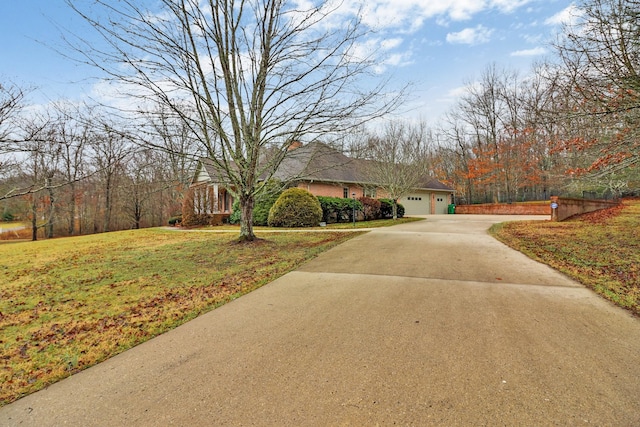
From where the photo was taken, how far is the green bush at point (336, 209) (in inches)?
670

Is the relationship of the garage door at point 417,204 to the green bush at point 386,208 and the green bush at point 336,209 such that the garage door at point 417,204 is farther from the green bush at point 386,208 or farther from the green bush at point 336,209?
the green bush at point 336,209

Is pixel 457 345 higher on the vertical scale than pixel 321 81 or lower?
lower

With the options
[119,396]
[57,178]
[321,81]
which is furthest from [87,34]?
[57,178]

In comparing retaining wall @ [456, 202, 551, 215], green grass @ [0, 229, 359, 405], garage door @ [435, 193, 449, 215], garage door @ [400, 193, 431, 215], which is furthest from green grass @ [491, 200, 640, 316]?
garage door @ [435, 193, 449, 215]

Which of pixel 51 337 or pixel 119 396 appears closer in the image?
pixel 119 396

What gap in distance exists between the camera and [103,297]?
14.9ft

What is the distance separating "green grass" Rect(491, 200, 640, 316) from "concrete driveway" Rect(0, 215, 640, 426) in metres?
0.49

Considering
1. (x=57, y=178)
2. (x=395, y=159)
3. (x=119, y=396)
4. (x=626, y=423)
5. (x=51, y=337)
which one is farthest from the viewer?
(x=57, y=178)

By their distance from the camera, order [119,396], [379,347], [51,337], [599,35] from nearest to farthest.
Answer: [119,396]
[379,347]
[51,337]
[599,35]

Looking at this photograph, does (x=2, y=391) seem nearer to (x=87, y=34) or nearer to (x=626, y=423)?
(x=626, y=423)

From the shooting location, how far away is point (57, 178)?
74.5ft

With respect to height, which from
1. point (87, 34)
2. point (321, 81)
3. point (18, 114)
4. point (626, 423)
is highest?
point (87, 34)

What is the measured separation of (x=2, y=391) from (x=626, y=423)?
423 centimetres

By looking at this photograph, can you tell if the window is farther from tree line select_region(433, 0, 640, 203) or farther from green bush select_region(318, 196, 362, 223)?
tree line select_region(433, 0, 640, 203)
